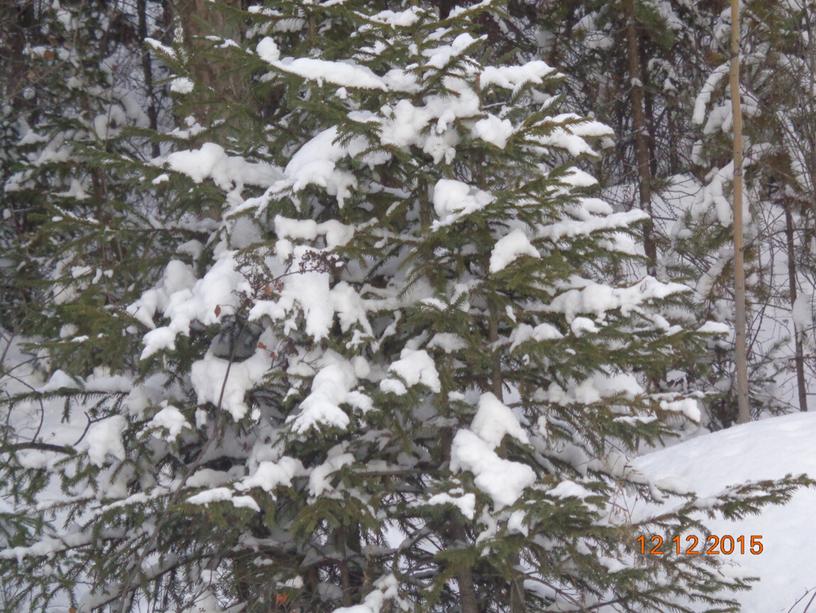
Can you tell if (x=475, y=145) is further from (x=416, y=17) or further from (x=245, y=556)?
(x=245, y=556)

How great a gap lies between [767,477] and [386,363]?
11.7 ft

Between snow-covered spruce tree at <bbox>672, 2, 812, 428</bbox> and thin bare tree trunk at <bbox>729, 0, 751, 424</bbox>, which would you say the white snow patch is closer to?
thin bare tree trunk at <bbox>729, 0, 751, 424</bbox>

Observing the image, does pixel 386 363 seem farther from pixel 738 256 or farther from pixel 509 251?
pixel 738 256

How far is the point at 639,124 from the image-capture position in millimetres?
11469

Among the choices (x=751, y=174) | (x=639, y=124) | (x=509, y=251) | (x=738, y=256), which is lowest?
(x=509, y=251)

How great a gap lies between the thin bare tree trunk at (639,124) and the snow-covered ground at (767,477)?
3615mm

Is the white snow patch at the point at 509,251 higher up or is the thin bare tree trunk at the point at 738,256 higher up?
the thin bare tree trunk at the point at 738,256

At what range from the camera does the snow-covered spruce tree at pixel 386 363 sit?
3934 millimetres

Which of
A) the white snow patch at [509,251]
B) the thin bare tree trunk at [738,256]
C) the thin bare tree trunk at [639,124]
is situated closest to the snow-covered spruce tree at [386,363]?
the white snow patch at [509,251]

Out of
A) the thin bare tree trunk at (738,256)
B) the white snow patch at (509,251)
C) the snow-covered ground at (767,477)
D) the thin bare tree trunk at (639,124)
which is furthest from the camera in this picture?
the thin bare tree trunk at (639,124)

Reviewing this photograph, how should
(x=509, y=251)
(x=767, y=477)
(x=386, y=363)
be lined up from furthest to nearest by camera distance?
1. (x=767, y=477)
2. (x=386, y=363)
3. (x=509, y=251)

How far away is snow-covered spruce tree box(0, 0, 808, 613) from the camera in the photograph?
3.93 metres

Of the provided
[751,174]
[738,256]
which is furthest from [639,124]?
[738,256]

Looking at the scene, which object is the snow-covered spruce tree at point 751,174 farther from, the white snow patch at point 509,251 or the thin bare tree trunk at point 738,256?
the white snow patch at point 509,251
